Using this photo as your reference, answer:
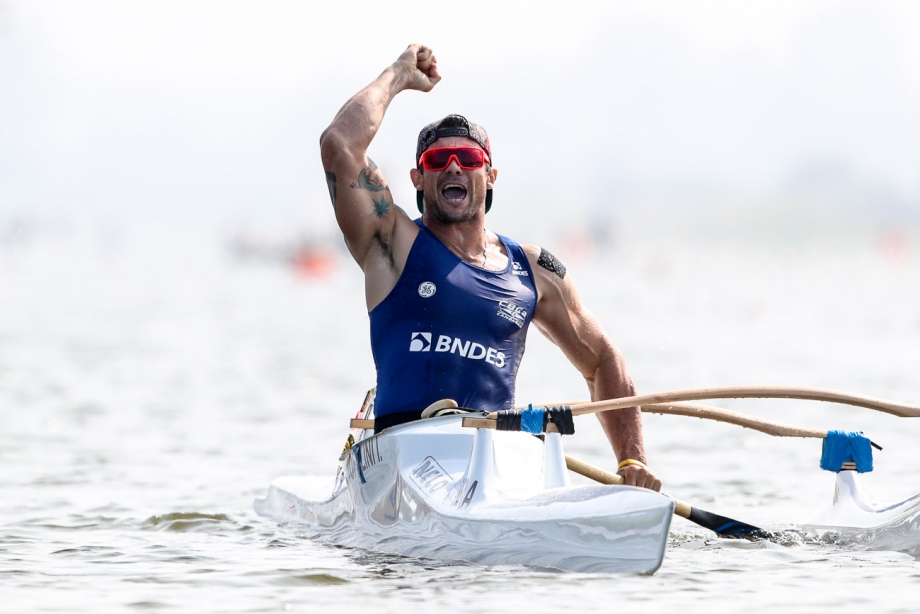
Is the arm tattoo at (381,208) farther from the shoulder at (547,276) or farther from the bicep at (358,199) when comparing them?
the shoulder at (547,276)

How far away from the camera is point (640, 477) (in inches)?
279

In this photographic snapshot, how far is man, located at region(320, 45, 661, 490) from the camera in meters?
7.12

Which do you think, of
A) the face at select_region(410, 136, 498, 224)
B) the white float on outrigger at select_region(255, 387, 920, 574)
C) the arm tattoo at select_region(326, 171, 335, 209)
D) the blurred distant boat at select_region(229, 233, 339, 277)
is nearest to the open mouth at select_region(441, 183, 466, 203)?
the face at select_region(410, 136, 498, 224)

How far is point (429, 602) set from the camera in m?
5.75

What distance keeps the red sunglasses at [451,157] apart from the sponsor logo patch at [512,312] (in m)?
0.78

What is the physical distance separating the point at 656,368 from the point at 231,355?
24.6 feet

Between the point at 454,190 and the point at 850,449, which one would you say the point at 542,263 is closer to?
the point at 454,190

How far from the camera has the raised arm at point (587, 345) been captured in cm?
765

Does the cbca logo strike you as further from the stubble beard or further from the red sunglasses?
the red sunglasses

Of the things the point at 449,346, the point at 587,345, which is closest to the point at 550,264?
the point at 587,345

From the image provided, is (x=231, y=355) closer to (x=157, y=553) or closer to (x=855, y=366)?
(x=855, y=366)

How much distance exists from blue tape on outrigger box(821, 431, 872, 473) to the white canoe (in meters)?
1.66

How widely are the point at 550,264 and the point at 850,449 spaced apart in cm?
193

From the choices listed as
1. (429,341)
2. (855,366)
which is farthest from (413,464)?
(855,366)
